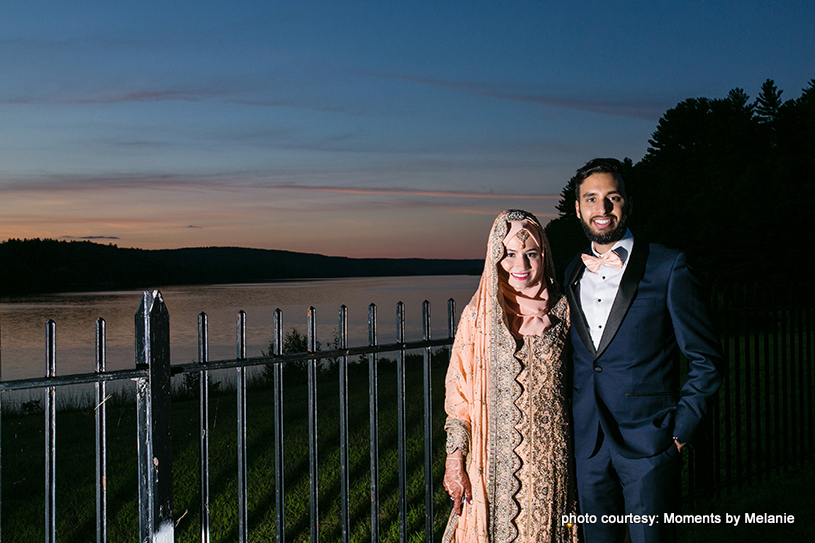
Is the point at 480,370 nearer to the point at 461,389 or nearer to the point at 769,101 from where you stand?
the point at 461,389

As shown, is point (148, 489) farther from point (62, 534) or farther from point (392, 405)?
point (392, 405)

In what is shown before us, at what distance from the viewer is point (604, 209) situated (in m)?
3.05

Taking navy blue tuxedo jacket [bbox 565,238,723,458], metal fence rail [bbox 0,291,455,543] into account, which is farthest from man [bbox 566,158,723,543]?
metal fence rail [bbox 0,291,455,543]

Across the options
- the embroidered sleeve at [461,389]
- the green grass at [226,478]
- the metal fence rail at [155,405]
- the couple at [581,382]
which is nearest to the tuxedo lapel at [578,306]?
the couple at [581,382]

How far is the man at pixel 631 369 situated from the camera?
2922 millimetres

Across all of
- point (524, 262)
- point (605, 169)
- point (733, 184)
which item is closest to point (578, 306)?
point (524, 262)

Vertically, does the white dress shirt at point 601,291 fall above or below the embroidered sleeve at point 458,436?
above

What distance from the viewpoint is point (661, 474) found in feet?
9.65

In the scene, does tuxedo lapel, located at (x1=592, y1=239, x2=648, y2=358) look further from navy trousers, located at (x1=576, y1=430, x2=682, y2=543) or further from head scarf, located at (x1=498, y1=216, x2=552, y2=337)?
navy trousers, located at (x1=576, y1=430, x2=682, y2=543)

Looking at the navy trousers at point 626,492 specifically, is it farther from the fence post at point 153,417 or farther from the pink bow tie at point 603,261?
the fence post at point 153,417

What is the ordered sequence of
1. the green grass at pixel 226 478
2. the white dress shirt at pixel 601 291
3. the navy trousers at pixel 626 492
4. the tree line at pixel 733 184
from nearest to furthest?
the navy trousers at pixel 626 492, the white dress shirt at pixel 601 291, the green grass at pixel 226 478, the tree line at pixel 733 184

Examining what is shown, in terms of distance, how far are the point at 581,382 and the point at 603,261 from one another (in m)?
0.59

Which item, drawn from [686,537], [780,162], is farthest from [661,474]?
[780,162]

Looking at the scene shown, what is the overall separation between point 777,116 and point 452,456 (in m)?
45.0
